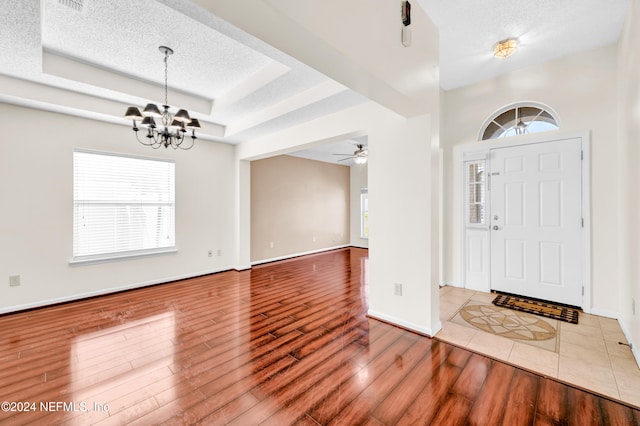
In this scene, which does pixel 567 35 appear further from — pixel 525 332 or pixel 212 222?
pixel 212 222

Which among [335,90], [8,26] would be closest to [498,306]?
[335,90]

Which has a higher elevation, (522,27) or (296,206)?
(522,27)

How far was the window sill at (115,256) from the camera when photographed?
381cm

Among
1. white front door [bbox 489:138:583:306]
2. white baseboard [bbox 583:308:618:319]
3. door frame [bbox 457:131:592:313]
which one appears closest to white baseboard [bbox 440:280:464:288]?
door frame [bbox 457:131:592:313]

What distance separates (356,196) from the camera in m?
8.95

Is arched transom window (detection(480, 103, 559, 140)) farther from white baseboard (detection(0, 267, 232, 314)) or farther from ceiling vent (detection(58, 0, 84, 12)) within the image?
white baseboard (detection(0, 267, 232, 314))

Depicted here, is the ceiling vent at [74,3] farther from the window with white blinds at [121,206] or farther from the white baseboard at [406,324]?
the white baseboard at [406,324]

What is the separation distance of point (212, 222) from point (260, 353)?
3.44m

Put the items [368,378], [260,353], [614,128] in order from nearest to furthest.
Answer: [368,378] < [260,353] < [614,128]

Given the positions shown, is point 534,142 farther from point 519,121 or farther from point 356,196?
point 356,196

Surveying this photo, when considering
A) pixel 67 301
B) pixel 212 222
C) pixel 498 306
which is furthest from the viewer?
pixel 212 222

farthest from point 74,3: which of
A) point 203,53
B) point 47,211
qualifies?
point 47,211

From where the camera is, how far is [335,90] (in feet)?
9.64

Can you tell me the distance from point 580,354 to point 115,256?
569 centimetres
